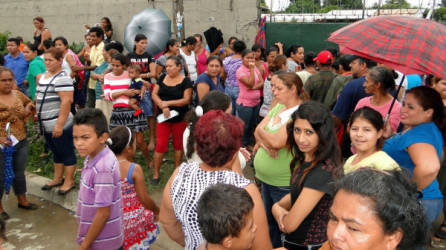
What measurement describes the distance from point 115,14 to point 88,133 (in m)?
9.25

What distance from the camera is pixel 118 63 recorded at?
502 cm

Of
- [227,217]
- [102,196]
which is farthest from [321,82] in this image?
[227,217]

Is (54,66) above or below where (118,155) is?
above

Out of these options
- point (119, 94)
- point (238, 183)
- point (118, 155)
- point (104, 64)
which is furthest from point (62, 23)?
point (238, 183)

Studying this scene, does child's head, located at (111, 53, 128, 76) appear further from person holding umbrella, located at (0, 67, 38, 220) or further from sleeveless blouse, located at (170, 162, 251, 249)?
sleeveless blouse, located at (170, 162, 251, 249)

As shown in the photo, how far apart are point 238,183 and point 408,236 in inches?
31.8

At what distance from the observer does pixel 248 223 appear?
160 cm

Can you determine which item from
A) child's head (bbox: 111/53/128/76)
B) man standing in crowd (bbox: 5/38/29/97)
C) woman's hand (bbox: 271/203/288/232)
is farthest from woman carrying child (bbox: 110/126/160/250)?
man standing in crowd (bbox: 5/38/29/97)

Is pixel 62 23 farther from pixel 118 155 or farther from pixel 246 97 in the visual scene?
pixel 118 155

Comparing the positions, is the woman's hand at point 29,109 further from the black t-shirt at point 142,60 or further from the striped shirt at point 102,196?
the striped shirt at point 102,196

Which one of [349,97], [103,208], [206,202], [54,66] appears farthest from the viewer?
[54,66]

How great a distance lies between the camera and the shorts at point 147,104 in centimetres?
565

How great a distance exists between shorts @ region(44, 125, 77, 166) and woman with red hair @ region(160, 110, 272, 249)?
3.16 meters

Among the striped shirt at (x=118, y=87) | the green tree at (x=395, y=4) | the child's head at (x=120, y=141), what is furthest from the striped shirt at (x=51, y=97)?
the green tree at (x=395, y=4)
